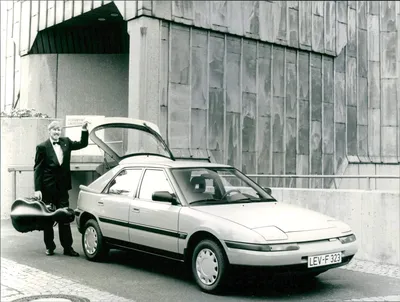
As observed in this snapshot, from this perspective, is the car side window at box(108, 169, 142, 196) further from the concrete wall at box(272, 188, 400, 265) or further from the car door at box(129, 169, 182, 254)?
the concrete wall at box(272, 188, 400, 265)

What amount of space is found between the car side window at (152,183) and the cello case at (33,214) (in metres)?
1.62

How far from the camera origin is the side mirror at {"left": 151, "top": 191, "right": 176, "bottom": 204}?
656 centimetres

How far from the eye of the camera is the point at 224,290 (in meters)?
5.93

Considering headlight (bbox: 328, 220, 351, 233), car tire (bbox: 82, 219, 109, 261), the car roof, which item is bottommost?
car tire (bbox: 82, 219, 109, 261)

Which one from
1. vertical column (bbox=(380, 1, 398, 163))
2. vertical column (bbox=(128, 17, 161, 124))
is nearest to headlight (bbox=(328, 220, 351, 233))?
vertical column (bbox=(128, 17, 161, 124))

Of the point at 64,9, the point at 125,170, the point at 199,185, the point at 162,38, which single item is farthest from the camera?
the point at 64,9

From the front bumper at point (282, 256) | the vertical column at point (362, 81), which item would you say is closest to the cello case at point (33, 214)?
the front bumper at point (282, 256)

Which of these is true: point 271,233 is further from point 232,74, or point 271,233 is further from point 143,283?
point 232,74

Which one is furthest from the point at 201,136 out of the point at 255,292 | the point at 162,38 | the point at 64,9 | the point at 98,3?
the point at 255,292

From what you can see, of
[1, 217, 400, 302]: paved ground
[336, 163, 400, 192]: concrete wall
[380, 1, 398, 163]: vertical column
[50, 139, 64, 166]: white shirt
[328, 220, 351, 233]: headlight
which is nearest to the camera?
[1, 217, 400, 302]: paved ground

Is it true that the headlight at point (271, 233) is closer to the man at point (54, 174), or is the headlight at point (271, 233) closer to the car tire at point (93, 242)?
the car tire at point (93, 242)

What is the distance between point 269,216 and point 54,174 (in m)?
3.97

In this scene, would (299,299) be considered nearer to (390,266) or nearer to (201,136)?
(390,266)

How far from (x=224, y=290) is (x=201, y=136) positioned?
35.0ft
